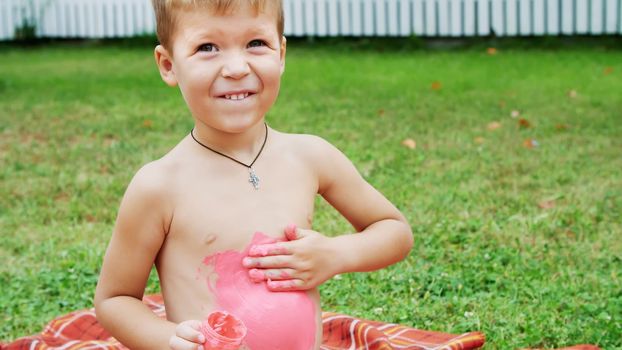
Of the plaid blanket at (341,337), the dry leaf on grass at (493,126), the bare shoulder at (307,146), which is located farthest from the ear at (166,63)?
the dry leaf on grass at (493,126)

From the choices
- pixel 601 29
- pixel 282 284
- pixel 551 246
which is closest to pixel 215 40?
pixel 282 284

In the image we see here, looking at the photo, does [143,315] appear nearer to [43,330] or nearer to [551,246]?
[43,330]

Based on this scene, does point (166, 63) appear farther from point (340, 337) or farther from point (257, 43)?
point (340, 337)

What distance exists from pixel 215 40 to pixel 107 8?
13563 millimetres

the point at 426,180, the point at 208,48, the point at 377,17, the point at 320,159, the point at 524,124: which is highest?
the point at 208,48

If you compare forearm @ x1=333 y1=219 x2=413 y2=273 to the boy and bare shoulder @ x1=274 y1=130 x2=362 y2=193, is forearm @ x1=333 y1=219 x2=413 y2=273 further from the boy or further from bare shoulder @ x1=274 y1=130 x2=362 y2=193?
bare shoulder @ x1=274 y1=130 x2=362 y2=193

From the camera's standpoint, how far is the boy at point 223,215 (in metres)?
2.41

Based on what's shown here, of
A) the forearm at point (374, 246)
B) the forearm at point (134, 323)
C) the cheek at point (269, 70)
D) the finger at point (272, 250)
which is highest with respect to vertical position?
the cheek at point (269, 70)

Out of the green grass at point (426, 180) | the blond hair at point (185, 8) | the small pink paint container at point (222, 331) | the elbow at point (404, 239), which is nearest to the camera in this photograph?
the small pink paint container at point (222, 331)

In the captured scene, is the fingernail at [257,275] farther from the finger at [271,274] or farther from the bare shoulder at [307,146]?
the bare shoulder at [307,146]

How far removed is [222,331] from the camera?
7.47 ft

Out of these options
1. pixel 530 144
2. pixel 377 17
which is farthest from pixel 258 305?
pixel 377 17

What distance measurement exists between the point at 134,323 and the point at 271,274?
1.33 feet

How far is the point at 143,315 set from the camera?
100 inches
